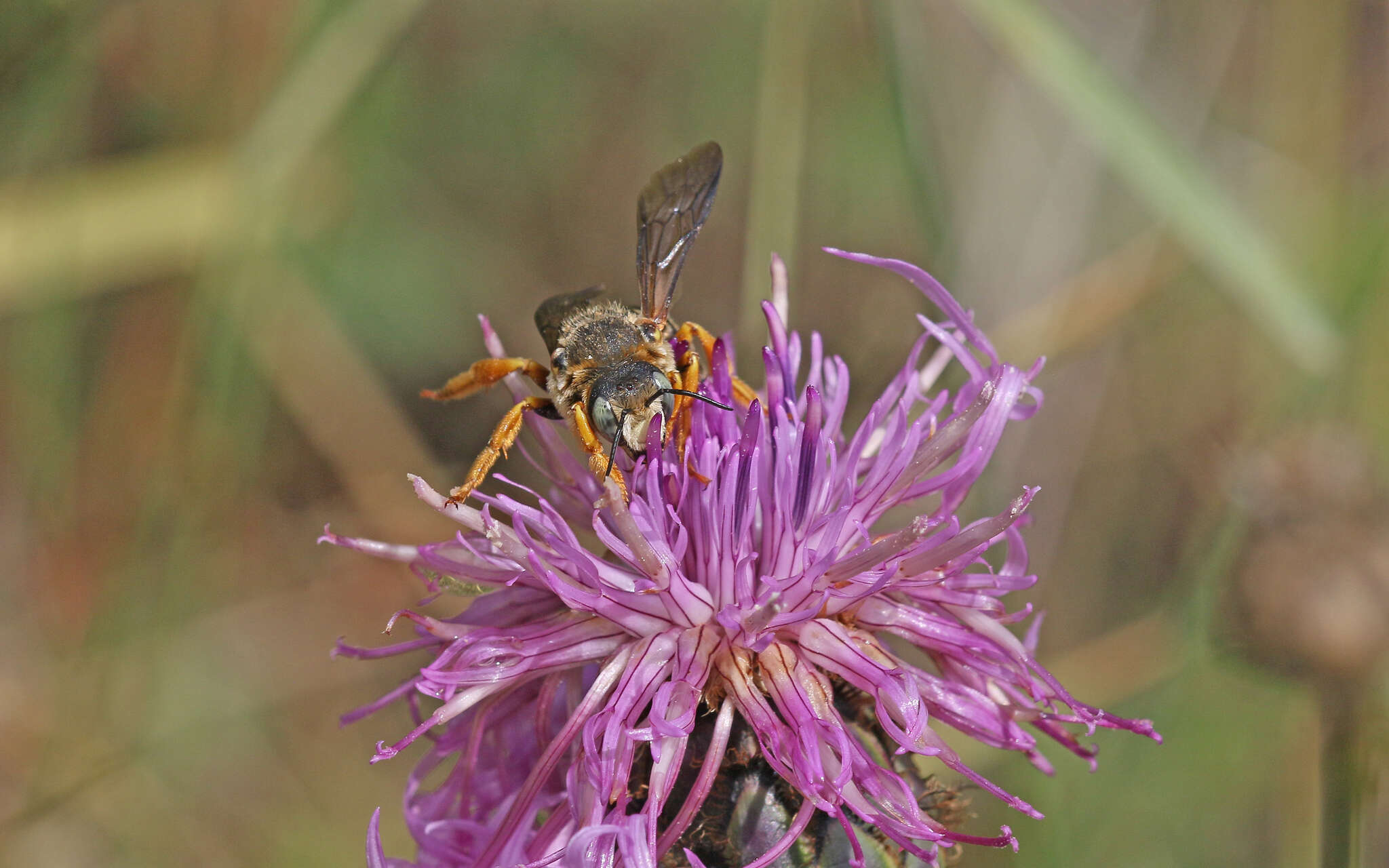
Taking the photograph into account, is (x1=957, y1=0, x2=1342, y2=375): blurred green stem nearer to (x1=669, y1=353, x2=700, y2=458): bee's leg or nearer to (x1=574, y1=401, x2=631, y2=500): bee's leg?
(x1=669, y1=353, x2=700, y2=458): bee's leg

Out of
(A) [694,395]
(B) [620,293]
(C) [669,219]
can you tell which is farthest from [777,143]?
(B) [620,293]

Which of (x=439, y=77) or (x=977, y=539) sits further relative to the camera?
(x=439, y=77)

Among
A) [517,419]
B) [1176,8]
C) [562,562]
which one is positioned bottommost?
[562,562]

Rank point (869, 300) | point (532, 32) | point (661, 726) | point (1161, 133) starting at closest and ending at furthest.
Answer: point (661, 726) → point (1161, 133) → point (869, 300) → point (532, 32)

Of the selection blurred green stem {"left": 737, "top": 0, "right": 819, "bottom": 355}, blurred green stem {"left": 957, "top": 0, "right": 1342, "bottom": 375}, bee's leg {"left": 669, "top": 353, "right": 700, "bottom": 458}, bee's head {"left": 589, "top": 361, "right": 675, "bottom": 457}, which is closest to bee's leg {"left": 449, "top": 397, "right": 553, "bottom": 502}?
bee's head {"left": 589, "top": 361, "right": 675, "bottom": 457}

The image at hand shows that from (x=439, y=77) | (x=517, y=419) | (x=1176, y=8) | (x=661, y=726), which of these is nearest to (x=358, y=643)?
(x=439, y=77)

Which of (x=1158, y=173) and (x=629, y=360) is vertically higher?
(x=629, y=360)

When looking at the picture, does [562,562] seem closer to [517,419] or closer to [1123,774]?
[517,419]

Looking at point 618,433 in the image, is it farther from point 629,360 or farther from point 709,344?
point 709,344
